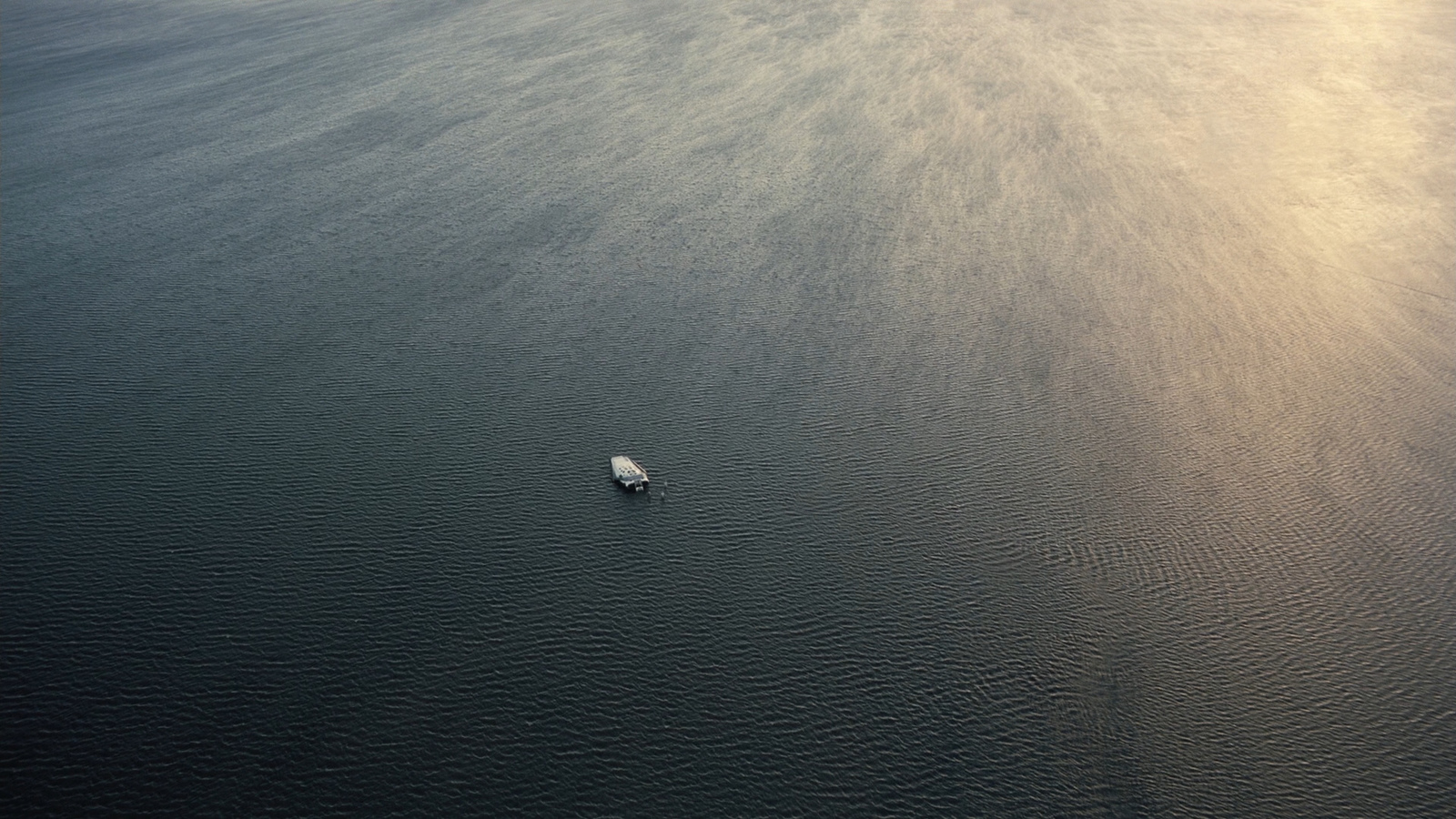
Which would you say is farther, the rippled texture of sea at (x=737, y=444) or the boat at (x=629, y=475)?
the boat at (x=629, y=475)

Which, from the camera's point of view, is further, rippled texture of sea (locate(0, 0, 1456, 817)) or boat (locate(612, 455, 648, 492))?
boat (locate(612, 455, 648, 492))

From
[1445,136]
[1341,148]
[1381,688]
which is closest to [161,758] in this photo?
[1381,688]

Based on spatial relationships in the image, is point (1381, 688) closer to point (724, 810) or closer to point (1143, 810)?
point (1143, 810)

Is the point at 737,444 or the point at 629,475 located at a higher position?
the point at 629,475

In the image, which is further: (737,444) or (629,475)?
(737,444)
